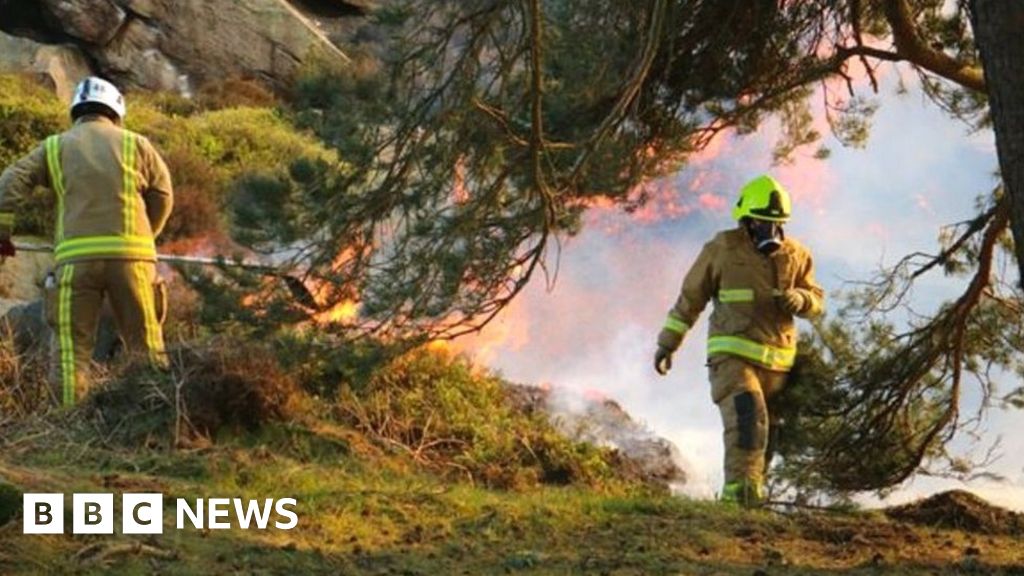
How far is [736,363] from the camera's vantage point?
851cm

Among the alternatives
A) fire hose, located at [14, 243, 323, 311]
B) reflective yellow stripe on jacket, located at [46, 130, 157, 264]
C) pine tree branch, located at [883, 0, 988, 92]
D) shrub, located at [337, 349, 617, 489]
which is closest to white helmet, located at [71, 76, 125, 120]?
reflective yellow stripe on jacket, located at [46, 130, 157, 264]

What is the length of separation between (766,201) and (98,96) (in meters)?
3.95

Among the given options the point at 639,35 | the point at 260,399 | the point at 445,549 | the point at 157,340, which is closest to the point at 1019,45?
the point at 445,549

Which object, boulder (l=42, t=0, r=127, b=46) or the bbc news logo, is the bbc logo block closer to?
the bbc news logo

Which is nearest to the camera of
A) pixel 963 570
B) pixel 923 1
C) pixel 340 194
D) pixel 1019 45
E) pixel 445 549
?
pixel 1019 45

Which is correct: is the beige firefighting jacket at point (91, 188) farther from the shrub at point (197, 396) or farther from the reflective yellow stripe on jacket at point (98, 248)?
the shrub at point (197, 396)

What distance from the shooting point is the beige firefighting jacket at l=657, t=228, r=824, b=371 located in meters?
8.56

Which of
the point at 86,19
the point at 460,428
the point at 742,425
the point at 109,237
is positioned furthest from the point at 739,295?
the point at 86,19

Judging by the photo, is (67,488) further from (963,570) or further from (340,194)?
(963,570)

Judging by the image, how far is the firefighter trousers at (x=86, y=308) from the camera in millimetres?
8969

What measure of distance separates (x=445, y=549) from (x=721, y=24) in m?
3.87

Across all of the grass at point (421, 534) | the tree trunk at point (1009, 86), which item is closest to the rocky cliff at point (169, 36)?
the grass at point (421, 534)

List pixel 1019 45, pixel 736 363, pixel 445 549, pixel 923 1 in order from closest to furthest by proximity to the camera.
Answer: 1. pixel 1019 45
2. pixel 445 549
3. pixel 736 363
4. pixel 923 1

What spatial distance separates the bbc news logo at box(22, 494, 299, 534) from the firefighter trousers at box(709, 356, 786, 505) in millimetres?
2943
